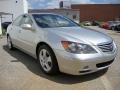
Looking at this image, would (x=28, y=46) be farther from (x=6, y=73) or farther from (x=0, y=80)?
(x=0, y=80)

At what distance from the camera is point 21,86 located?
4695mm

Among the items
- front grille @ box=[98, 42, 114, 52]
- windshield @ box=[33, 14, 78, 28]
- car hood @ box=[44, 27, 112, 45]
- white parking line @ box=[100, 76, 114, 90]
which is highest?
windshield @ box=[33, 14, 78, 28]

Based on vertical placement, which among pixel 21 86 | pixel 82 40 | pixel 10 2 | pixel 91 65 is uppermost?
pixel 10 2

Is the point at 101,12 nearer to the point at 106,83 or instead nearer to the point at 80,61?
the point at 106,83

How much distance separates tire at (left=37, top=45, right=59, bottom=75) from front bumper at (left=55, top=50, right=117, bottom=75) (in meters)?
0.18

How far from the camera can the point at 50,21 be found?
6.28 metres

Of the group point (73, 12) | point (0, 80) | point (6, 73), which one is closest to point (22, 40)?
point (6, 73)

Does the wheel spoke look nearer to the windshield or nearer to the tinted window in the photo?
the windshield

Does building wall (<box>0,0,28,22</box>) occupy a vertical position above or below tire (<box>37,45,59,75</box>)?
above

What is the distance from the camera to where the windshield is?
599 cm

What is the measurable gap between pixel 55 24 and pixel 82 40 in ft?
5.06

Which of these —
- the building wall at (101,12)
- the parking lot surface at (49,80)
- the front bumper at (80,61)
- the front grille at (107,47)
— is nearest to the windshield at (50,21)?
the parking lot surface at (49,80)

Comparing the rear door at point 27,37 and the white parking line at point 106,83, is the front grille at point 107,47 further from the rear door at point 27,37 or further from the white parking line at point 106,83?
the rear door at point 27,37

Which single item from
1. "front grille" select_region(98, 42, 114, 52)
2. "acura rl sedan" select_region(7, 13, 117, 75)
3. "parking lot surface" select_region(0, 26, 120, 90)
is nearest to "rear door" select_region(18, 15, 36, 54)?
"acura rl sedan" select_region(7, 13, 117, 75)
